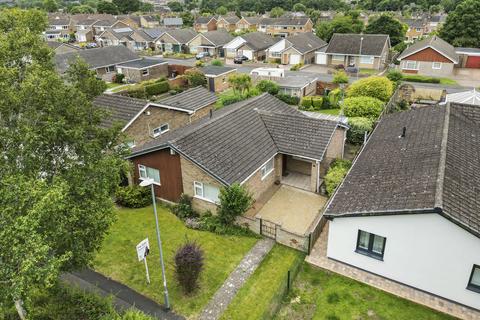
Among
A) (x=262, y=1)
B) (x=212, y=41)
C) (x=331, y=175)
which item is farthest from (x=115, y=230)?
(x=262, y=1)

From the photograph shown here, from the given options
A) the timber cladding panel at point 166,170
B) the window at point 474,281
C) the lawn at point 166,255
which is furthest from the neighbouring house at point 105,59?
the window at point 474,281

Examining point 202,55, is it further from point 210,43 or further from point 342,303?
point 342,303

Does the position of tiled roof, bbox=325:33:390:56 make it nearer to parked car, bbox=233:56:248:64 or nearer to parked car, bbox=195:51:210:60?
parked car, bbox=233:56:248:64

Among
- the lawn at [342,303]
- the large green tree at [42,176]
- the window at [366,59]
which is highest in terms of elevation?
the large green tree at [42,176]

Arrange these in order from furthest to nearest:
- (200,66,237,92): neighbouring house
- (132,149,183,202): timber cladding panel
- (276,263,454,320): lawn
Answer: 1. (200,66,237,92): neighbouring house
2. (132,149,183,202): timber cladding panel
3. (276,263,454,320): lawn

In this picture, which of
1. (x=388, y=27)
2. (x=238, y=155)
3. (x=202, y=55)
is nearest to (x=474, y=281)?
(x=238, y=155)

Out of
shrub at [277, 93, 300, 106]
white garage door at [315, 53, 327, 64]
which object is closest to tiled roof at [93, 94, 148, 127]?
shrub at [277, 93, 300, 106]

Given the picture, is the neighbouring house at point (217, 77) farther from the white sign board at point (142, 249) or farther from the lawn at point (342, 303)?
the lawn at point (342, 303)
